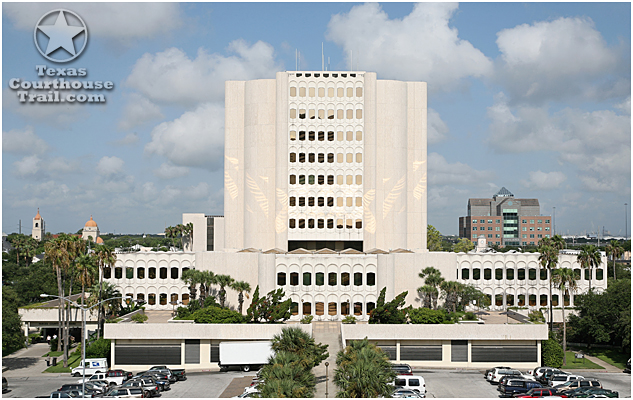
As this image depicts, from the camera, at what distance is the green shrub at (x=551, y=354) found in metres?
66.8

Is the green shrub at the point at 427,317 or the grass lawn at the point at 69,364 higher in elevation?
the green shrub at the point at 427,317

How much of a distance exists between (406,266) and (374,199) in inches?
658

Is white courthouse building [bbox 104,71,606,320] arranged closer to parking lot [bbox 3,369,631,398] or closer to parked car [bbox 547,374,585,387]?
parking lot [bbox 3,369,631,398]

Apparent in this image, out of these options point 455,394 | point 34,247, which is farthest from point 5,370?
point 34,247

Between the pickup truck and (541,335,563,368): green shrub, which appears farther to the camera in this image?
(541,335,563,368): green shrub

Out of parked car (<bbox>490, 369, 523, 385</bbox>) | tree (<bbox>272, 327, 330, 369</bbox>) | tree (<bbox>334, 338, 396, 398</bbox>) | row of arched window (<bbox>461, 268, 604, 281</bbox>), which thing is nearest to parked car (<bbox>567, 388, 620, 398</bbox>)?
parked car (<bbox>490, 369, 523, 385</bbox>)

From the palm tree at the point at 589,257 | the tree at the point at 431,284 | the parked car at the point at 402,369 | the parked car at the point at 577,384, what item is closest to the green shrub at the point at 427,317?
the parked car at the point at 402,369

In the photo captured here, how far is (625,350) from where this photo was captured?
7200 centimetres

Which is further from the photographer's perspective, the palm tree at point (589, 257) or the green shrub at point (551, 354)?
the palm tree at point (589, 257)

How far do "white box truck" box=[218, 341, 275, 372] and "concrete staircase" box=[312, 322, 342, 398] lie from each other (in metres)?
7.07

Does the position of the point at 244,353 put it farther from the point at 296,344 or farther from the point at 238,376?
the point at 296,344

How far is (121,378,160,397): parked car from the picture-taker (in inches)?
2138

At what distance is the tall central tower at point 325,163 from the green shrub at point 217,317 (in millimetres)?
30031

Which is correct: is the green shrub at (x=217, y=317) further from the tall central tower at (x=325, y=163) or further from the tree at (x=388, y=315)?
the tall central tower at (x=325, y=163)
